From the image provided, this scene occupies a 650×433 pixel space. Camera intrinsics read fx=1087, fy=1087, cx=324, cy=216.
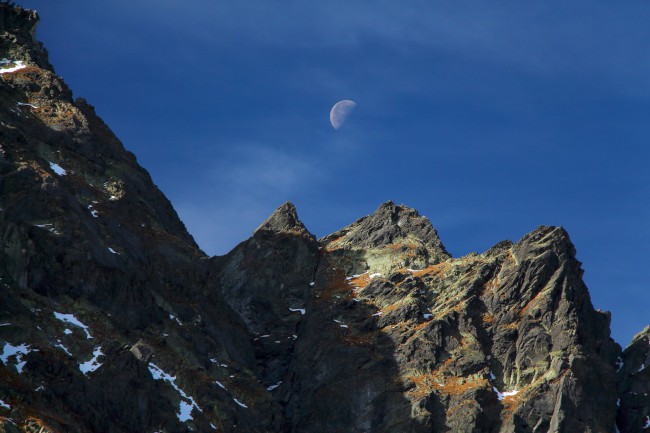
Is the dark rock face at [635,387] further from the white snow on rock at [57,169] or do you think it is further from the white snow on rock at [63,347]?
the white snow on rock at [57,169]

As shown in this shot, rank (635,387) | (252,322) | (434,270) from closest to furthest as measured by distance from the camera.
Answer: (635,387)
(252,322)
(434,270)

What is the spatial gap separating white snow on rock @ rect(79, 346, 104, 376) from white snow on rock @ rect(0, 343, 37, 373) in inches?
183

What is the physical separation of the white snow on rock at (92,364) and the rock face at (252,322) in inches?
5.3

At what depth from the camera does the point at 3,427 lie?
71.6m

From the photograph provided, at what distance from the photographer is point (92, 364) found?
87250mm

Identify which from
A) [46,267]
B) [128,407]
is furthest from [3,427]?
[46,267]

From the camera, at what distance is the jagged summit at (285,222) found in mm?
137250

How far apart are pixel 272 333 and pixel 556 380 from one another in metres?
33.8

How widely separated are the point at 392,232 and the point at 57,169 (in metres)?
45.5

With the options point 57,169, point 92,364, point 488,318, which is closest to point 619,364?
point 488,318

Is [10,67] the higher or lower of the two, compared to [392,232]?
higher

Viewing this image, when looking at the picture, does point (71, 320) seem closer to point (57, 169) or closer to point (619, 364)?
point (57, 169)

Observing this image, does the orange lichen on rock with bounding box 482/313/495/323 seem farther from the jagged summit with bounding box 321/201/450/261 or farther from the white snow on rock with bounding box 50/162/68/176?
the white snow on rock with bounding box 50/162/68/176

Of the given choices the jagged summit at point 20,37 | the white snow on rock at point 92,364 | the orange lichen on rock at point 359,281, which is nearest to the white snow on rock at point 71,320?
the white snow on rock at point 92,364
